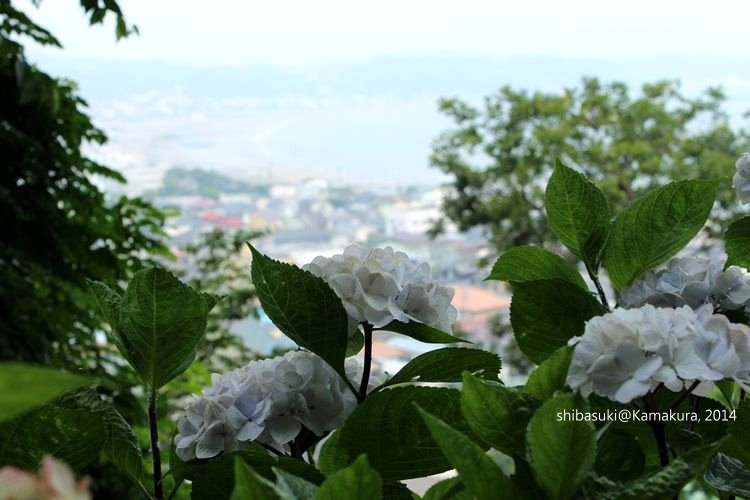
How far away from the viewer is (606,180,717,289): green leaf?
304 mm

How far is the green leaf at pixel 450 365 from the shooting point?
284mm

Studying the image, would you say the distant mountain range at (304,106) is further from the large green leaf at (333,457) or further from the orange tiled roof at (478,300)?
the large green leaf at (333,457)

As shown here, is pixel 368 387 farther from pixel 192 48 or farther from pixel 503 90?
pixel 192 48

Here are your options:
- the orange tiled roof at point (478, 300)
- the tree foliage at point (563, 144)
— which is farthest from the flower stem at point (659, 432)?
the orange tiled roof at point (478, 300)

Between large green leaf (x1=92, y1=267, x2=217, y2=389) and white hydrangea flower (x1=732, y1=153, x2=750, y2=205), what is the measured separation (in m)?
0.24

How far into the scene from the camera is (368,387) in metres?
0.31

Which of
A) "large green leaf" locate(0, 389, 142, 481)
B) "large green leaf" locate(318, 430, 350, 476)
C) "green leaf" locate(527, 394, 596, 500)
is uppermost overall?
"green leaf" locate(527, 394, 596, 500)

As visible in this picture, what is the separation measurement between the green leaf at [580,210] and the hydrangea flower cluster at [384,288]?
2.1 inches

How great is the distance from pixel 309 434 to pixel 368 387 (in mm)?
38

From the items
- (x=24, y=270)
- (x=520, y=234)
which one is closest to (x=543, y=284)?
(x=24, y=270)

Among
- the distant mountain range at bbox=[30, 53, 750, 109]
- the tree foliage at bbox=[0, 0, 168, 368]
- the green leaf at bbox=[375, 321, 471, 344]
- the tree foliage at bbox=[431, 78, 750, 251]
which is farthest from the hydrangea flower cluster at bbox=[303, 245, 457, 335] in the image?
the distant mountain range at bbox=[30, 53, 750, 109]

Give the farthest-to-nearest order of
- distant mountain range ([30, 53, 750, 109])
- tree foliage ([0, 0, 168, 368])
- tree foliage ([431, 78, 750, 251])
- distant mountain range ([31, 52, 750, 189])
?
distant mountain range ([30, 53, 750, 109]) < distant mountain range ([31, 52, 750, 189]) < tree foliage ([431, 78, 750, 251]) < tree foliage ([0, 0, 168, 368])

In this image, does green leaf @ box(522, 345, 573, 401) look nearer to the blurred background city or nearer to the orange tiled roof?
the orange tiled roof

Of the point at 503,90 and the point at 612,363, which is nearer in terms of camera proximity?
the point at 612,363
